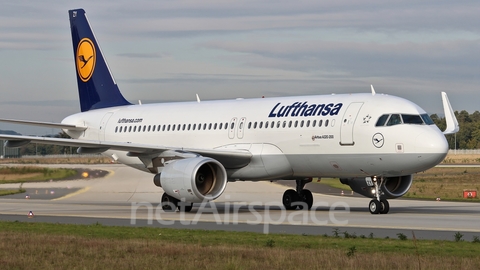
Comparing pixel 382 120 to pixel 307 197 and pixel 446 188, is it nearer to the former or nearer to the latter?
pixel 307 197

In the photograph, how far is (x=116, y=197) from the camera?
131ft

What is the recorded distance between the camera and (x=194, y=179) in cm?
2656

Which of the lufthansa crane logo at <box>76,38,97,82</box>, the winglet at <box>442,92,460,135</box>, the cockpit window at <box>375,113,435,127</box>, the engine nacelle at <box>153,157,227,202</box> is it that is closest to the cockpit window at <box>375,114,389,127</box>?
the cockpit window at <box>375,113,435,127</box>

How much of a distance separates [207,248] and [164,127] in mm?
17498

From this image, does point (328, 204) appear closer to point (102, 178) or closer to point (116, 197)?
point (116, 197)

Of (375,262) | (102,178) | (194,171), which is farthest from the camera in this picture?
(102,178)

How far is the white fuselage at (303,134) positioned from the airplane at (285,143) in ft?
0.11

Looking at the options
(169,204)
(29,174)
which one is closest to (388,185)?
(169,204)

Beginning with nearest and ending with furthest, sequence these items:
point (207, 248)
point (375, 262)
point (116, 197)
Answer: point (375, 262) < point (207, 248) < point (116, 197)

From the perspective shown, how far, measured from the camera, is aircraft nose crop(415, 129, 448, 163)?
25234 mm

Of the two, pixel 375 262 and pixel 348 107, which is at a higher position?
pixel 348 107

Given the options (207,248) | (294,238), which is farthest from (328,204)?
(207,248)

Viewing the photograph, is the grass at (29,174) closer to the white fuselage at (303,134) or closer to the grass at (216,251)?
the white fuselage at (303,134)

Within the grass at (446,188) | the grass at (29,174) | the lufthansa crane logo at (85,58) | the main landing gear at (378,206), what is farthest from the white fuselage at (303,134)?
the grass at (29,174)
